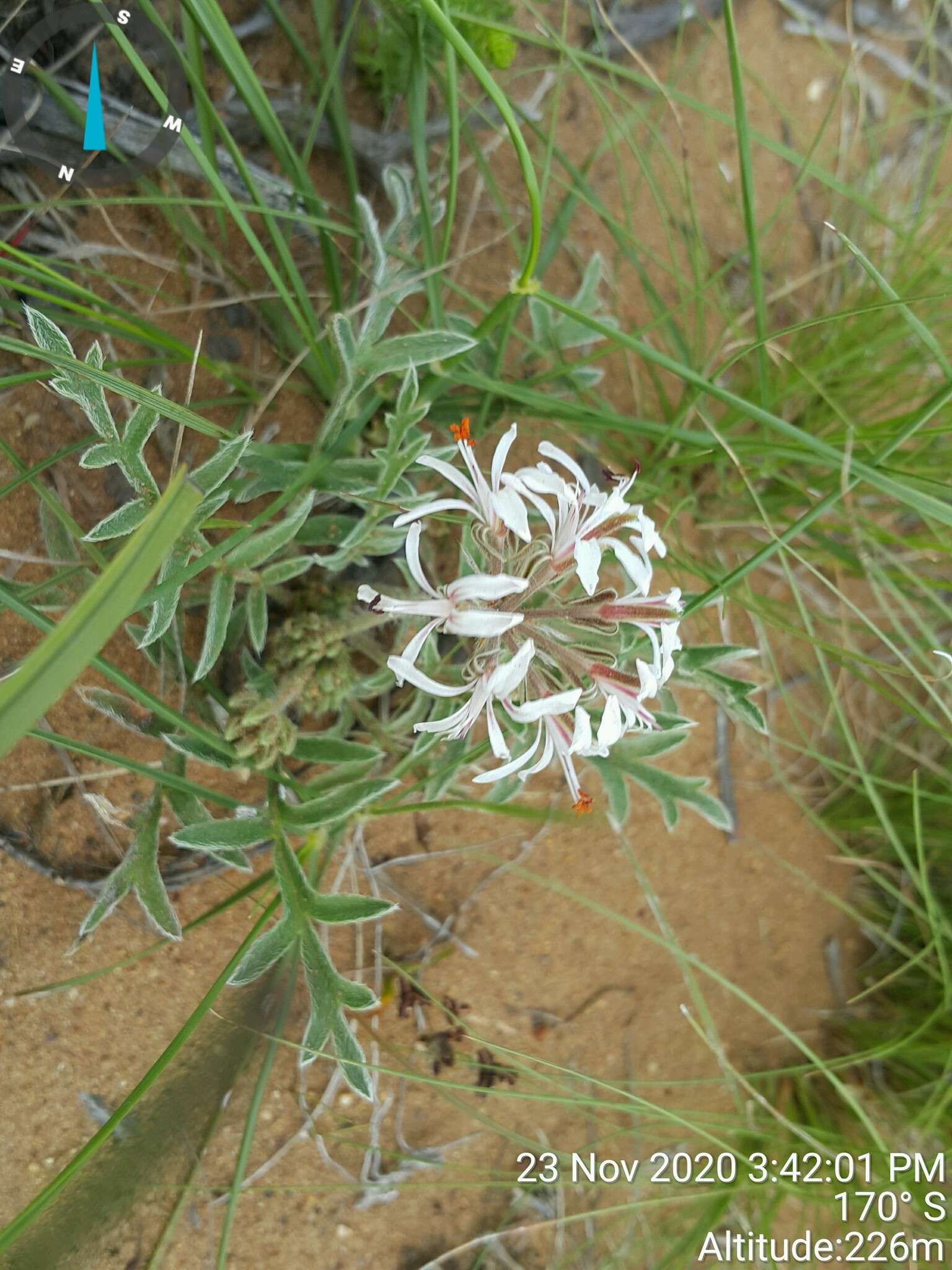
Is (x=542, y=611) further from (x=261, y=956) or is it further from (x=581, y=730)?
(x=261, y=956)

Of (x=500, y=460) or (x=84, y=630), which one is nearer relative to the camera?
(x=84, y=630)

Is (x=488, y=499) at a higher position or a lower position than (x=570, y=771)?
higher

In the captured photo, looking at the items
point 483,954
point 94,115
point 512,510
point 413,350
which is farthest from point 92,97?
point 483,954

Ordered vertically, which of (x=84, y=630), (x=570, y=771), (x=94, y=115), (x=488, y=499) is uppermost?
(x=94, y=115)

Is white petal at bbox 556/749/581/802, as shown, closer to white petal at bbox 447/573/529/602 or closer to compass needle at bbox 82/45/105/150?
white petal at bbox 447/573/529/602

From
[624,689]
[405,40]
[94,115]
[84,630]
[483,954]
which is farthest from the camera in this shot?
[483,954]

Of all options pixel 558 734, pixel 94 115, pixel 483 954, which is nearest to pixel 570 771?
pixel 558 734

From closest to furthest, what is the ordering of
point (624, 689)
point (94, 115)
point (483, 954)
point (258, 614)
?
point (624, 689), point (258, 614), point (94, 115), point (483, 954)
